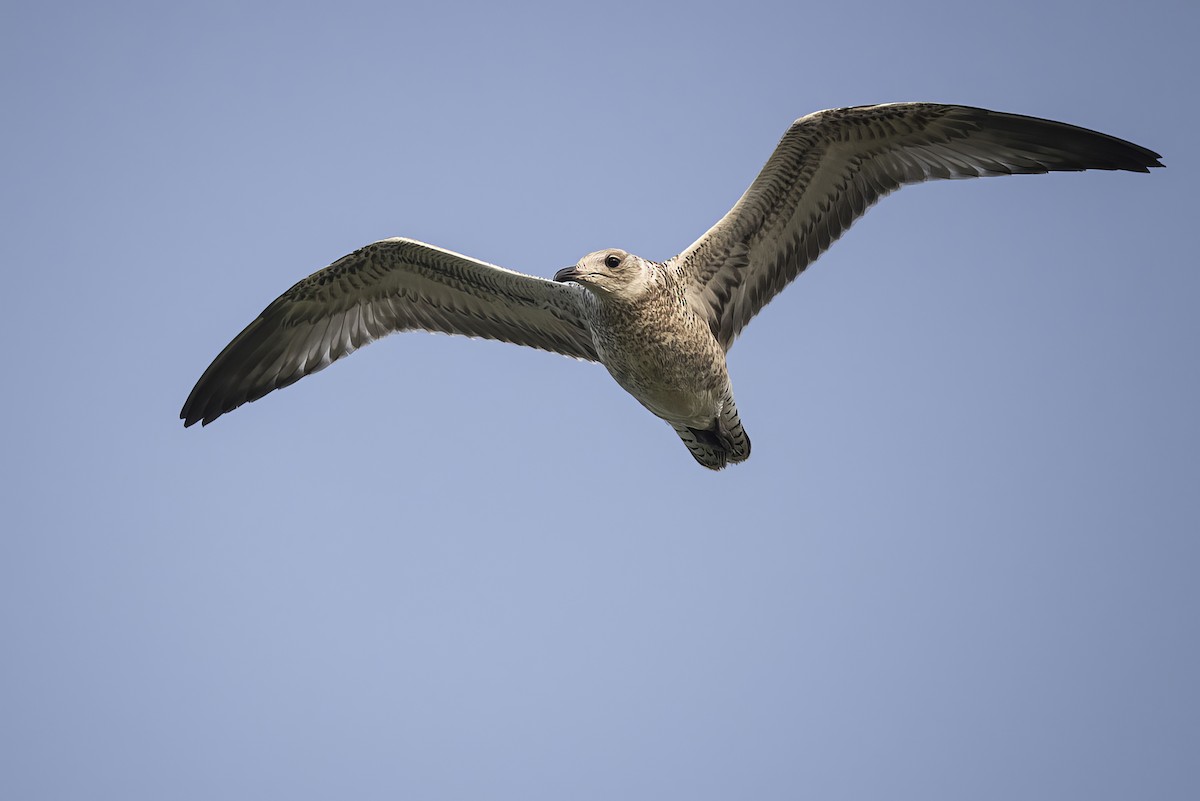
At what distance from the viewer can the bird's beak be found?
11.0m

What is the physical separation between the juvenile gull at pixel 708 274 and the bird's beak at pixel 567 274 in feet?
0.11

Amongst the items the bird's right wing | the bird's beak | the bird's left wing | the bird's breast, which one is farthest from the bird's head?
the bird's right wing

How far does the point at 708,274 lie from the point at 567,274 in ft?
6.11

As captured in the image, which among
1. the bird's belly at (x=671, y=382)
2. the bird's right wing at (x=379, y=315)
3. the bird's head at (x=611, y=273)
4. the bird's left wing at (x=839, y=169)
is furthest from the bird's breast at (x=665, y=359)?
the bird's right wing at (x=379, y=315)

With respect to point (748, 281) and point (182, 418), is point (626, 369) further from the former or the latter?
point (182, 418)

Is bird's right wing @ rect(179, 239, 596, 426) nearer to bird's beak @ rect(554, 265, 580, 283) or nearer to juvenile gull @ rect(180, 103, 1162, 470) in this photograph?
juvenile gull @ rect(180, 103, 1162, 470)

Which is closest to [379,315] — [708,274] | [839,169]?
[708,274]

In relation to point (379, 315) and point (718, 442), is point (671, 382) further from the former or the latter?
point (379, 315)

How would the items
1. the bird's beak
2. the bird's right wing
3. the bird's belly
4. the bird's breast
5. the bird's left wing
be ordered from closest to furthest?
the bird's beak → the bird's breast → the bird's belly → the bird's left wing → the bird's right wing

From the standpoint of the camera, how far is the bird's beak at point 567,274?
36.0 ft

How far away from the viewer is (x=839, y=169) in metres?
12.1

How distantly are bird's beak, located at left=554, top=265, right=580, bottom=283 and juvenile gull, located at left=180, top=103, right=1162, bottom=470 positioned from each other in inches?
1.3

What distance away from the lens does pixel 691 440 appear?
12.8 meters

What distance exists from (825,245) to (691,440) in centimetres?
214
